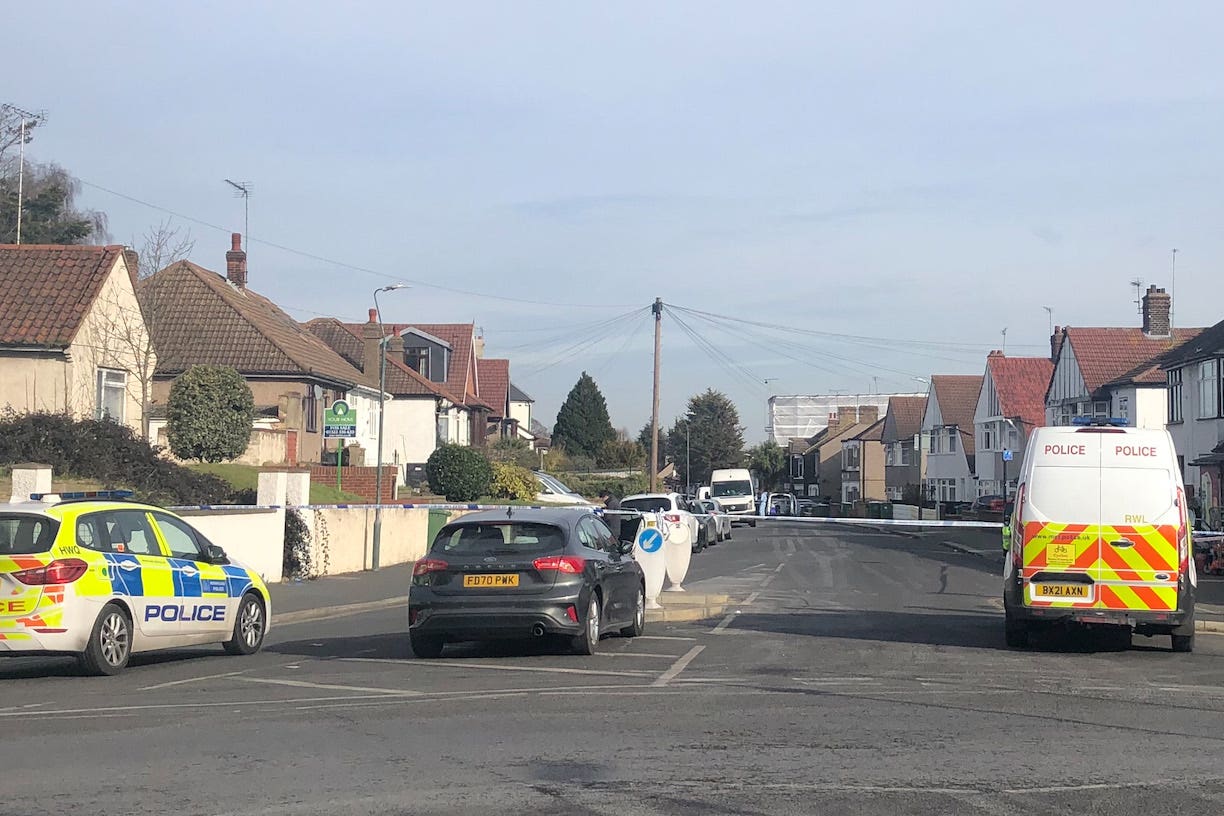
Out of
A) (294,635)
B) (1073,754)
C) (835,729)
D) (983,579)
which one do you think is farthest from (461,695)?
(983,579)

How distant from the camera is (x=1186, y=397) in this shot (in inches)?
1801

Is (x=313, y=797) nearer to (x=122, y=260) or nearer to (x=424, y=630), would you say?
(x=424, y=630)

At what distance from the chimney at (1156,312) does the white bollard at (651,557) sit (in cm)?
4842

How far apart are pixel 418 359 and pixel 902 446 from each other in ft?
134

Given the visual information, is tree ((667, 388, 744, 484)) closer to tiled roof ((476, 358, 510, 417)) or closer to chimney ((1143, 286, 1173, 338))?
tiled roof ((476, 358, 510, 417))

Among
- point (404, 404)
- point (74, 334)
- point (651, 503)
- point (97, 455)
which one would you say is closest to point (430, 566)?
point (97, 455)

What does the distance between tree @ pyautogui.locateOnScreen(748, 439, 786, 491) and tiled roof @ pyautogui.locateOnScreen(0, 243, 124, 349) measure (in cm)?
9538

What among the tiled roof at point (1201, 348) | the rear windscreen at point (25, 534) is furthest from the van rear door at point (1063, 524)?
the tiled roof at point (1201, 348)

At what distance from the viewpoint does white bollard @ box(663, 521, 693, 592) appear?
2002 centimetres

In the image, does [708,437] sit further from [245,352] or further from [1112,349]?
[245,352]

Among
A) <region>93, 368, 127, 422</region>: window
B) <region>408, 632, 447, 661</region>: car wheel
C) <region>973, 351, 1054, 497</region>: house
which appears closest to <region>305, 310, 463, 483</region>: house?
<region>93, 368, 127, 422</region>: window

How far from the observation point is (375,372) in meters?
58.0

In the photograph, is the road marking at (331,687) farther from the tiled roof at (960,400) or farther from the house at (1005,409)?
the tiled roof at (960,400)

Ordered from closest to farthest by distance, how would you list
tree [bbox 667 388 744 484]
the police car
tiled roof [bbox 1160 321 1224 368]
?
the police car
tiled roof [bbox 1160 321 1224 368]
tree [bbox 667 388 744 484]
